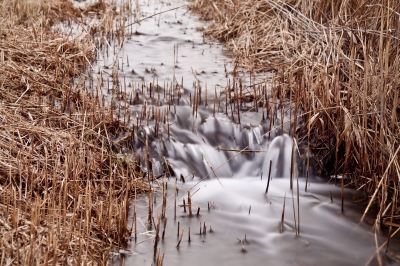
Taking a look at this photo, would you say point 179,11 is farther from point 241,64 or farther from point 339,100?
point 339,100

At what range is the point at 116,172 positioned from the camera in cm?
363

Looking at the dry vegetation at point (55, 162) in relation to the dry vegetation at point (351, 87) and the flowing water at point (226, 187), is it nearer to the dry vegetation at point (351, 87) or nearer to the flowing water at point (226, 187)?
the flowing water at point (226, 187)

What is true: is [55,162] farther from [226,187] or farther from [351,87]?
[351,87]

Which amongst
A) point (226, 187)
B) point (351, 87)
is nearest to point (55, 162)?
point (226, 187)

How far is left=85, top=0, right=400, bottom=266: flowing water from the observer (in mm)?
2973

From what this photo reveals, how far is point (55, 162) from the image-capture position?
3273mm

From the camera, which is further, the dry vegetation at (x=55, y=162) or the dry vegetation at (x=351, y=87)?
the dry vegetation at (x=351, y=87)

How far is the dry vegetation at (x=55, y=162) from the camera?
8.04 ft

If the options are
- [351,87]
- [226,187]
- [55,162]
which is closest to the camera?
[55,162]

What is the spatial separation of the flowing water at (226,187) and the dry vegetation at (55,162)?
0.72 feet

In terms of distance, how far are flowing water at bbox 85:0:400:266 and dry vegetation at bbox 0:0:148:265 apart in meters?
0.22

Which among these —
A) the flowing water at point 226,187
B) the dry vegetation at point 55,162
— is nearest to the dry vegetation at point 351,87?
the flowing water at point 226,187

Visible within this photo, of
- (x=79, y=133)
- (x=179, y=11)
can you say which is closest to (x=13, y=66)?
(x=79, y=133)

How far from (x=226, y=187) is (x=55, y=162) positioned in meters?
1.49
